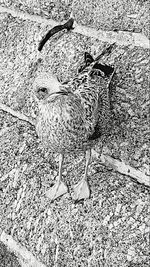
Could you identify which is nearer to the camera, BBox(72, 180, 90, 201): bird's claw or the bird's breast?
the bird's breast

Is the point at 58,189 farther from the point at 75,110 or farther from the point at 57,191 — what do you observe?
the point at 75,110

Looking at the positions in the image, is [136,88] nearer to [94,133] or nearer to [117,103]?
[117,103]

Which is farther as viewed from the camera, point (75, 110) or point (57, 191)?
point (57, 191)

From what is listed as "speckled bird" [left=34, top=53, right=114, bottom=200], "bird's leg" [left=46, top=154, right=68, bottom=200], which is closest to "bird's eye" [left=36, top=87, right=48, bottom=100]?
"speckled bird" [left=34, top=53, right=114, bottom=200]

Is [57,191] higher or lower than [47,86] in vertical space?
lower

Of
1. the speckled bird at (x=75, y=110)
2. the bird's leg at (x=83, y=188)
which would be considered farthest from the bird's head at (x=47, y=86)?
the bird's leg at (x=83, y=188)

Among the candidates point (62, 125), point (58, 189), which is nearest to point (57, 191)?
point (58, 189)

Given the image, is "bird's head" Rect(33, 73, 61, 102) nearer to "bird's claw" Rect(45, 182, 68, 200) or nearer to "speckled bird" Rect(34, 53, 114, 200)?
"speckled bird" Rect(34, 53, 114, 200)
